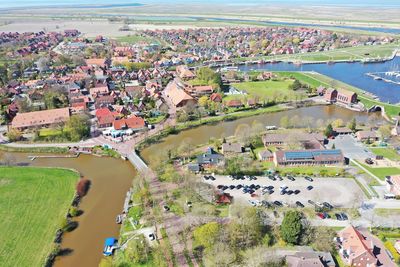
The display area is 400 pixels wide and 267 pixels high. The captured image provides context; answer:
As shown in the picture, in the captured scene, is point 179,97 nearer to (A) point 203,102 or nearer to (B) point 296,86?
(A) point 203,102

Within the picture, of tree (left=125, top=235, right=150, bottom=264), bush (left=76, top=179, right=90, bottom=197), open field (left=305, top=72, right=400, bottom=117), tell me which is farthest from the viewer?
open field (left=305, top=72, right=400, bottom=117)

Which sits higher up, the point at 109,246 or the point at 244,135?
the point at 244,135

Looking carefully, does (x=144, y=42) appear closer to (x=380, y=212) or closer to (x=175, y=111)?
(x=175, y=111)

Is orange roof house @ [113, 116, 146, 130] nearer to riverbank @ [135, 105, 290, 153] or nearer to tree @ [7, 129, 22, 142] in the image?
riverbank @ [135, 105, 290, 153]

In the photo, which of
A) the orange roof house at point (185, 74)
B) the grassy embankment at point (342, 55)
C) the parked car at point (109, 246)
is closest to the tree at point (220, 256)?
the parked car at point (109, 246)

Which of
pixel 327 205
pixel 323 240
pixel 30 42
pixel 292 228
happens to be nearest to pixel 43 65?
pixel 30 42

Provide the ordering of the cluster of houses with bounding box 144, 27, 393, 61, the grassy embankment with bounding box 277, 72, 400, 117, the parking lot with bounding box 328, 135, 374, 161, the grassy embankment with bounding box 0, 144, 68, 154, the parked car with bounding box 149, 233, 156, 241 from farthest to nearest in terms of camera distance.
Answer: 1. the cluster of houses with bounding box 144, 27, 393, 61
2. the grassy embankment with bounding box 277, 72, 400, 117
3. the grassy embankment with bounding box 0, 144, 68, 154
4. the parking lot with bounding box 328, 135, 374, 161
5. the parked car with bounding box 149, 233, 156, 241

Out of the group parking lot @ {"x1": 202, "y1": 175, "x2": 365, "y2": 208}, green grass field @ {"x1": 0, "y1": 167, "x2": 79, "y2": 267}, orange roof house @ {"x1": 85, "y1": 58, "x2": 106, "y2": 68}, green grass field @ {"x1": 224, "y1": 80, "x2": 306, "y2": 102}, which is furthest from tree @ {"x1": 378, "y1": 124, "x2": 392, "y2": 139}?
orange roof house @ {"x1": 85, "y1": 58, "x2": 106, "y2": 68}
